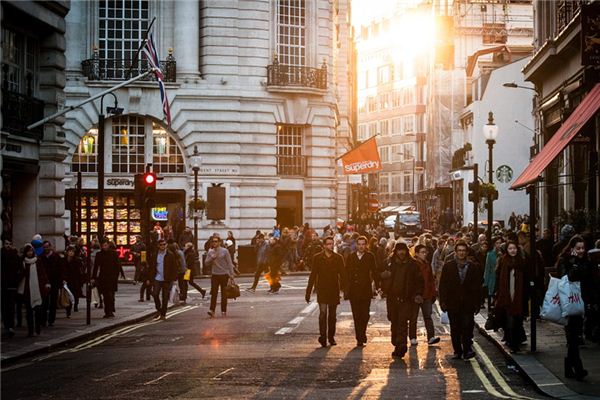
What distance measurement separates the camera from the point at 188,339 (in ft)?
70.4

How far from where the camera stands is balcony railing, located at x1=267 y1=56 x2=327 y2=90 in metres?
52.7

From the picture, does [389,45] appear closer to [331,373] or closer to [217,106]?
[217,106]

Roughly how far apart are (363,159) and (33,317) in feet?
107

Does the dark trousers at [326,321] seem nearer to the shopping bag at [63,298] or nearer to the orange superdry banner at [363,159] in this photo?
the shopping bag at [63,298]

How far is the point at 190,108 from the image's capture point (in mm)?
51250

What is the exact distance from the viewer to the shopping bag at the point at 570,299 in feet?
49.8

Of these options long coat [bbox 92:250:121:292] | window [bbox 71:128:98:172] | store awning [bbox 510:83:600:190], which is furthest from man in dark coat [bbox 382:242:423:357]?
window [bbox 71:128:98:172]

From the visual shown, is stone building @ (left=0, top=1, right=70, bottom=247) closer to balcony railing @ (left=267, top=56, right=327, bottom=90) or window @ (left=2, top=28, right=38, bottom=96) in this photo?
window @ (left=2, top=28, right=38, bottom=96)

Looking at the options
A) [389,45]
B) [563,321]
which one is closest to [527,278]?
[563,321]

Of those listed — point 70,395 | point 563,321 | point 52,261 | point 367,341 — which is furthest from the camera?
point 52,261

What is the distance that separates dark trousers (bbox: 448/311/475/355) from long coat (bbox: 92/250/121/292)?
35.1 feet

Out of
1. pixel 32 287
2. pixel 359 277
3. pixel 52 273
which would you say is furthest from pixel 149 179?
pixel 359 277

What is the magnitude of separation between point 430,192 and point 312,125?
57.7 meters

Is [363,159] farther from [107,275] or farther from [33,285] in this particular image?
[33,285]
